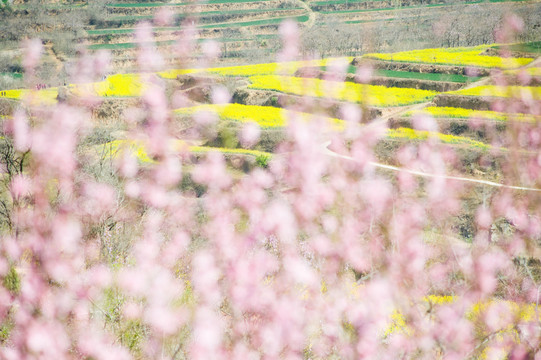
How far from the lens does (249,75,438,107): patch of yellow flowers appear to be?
28906mm

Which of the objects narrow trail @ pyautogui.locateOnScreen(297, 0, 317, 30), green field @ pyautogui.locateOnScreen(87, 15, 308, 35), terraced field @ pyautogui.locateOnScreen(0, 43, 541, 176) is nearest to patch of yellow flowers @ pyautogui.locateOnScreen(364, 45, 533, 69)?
terraced field @ pyautogui.locateOnScreen(0, 43, 541, 176)

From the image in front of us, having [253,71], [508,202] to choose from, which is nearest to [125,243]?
[508,202]

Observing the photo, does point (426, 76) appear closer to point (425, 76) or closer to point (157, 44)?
point (425, 76)

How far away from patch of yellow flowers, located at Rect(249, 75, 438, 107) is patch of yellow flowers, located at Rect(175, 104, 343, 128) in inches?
92.3

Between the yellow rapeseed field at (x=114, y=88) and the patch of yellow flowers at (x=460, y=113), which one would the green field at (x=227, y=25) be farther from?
the patch of yellow flowers at (x=460, y=113)

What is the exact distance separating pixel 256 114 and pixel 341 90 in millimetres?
6420

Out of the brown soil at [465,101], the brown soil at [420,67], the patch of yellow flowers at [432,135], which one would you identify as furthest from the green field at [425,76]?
the patch of yellow flowers at [432,135]

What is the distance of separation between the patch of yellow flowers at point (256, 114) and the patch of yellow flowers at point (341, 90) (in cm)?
234

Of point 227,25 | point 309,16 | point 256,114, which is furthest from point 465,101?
point 309,16

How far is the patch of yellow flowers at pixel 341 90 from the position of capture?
2891 centimetres

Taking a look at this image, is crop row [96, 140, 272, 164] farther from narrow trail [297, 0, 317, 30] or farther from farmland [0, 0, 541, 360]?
narrow trail [297, 0, 317, 30]

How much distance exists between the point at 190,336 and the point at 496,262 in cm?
584

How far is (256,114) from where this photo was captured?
28500mm

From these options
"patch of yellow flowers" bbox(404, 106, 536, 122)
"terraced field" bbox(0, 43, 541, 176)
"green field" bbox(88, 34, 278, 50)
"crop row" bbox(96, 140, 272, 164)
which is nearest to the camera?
"crop row" bbox(96, 140, 272, 164)
